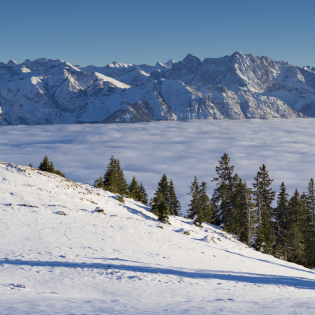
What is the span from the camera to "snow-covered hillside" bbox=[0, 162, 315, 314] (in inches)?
435

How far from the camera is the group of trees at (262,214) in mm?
48031

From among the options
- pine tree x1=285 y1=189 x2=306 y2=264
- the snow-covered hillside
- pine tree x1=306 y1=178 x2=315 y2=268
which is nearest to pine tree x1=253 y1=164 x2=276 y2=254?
pine tree x1=285 y1=189 x2=306 y2=264

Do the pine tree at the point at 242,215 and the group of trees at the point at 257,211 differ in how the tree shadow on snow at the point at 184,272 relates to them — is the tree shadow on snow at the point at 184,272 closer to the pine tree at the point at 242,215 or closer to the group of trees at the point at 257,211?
the group of trees at the point at 257,211

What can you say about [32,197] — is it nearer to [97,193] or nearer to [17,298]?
[97,193]

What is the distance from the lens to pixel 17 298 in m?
10.9

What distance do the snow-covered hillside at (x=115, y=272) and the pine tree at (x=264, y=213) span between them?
18046 millimetres

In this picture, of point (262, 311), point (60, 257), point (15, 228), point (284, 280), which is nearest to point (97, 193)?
point (15, 228)

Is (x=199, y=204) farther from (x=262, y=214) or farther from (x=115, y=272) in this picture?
(x=115, y=272)

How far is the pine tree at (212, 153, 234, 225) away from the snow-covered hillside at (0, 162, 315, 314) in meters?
29.2

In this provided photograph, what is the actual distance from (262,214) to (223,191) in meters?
8.56

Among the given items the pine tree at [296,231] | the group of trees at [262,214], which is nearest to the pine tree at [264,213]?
the group of trees at [262,214]

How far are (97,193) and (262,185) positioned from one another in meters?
36.9

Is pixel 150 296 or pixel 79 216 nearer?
pixel 150 296

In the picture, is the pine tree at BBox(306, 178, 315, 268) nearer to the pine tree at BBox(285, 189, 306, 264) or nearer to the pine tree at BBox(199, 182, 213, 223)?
the pine tree at BBox(285, 189, 306, 264)
